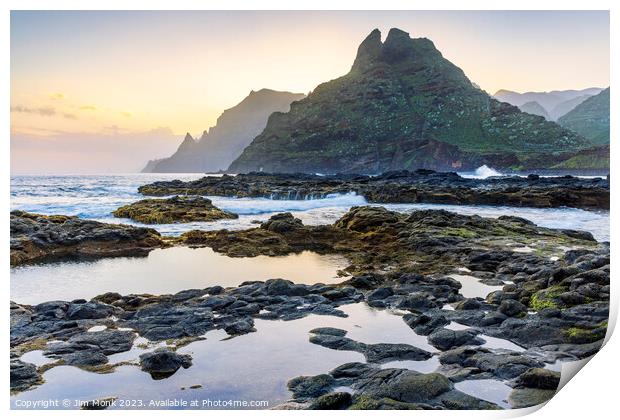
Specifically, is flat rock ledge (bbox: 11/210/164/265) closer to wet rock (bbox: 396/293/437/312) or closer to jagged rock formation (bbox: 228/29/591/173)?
wet rock (bbox: 396/293/437/312)

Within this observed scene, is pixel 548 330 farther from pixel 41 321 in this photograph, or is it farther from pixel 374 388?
pixel 41 321

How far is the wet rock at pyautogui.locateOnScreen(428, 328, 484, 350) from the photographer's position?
5566 mm

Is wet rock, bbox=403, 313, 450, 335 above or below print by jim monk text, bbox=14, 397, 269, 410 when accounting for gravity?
above

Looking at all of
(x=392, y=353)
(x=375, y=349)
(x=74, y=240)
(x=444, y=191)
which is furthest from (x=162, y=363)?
(x=444, y=191)

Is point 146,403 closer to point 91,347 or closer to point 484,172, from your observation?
point 91,347

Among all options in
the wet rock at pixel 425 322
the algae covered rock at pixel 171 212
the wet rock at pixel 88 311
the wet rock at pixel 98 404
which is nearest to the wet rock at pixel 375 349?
the wet rock at pixel 425 322

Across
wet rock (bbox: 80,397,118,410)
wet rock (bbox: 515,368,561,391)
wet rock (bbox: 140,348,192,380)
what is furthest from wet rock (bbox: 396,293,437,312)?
wet rock (bbox: 80,397,118,410)

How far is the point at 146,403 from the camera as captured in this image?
4359 millimetres

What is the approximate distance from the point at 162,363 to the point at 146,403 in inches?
23.7

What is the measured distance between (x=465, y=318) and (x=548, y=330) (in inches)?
43.3

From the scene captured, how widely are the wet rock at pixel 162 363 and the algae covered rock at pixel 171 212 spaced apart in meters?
14.0

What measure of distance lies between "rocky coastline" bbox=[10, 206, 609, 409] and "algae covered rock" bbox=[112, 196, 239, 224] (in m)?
10.7

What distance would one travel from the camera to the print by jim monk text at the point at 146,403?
4289mm
